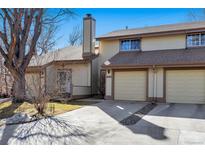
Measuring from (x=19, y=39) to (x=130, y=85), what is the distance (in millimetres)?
8403

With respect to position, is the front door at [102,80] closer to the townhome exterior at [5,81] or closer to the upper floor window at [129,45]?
the upper floor window at [129,45]

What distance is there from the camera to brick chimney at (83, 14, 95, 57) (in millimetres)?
16641

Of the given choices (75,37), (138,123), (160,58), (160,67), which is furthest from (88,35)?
(75,37)

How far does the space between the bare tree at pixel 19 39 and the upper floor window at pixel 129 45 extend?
673cm

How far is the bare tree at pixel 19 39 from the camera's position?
39.9 ft

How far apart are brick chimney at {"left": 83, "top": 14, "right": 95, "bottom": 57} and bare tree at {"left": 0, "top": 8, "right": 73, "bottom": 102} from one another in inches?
176

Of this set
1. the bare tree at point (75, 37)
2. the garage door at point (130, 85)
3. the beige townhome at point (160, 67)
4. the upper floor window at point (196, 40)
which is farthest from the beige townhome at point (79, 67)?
the bare tree at point (75, 37)

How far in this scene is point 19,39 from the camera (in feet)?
42.4

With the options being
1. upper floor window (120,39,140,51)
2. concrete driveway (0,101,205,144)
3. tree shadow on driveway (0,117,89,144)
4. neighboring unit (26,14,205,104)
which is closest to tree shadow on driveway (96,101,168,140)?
concrete driveway (0,101,205,144)
